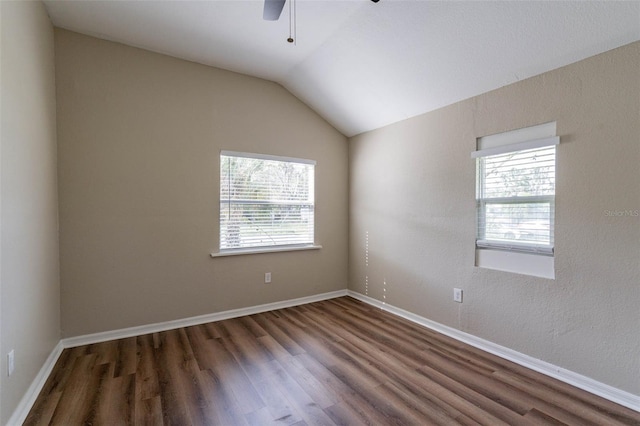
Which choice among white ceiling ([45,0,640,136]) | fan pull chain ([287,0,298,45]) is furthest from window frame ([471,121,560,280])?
fan pull chain ([287,0,298,45])

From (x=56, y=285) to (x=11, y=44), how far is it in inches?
74.6

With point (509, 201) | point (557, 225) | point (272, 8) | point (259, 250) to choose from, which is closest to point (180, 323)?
point (259, 250)

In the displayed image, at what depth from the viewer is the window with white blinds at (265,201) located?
3447 mm

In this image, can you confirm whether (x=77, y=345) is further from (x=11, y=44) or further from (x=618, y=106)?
(x=618, y=106)

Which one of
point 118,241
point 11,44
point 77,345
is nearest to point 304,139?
point 118,241

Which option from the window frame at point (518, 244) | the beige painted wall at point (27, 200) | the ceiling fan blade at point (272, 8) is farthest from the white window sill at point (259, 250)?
the ceiling fan blade at point (272, 8)

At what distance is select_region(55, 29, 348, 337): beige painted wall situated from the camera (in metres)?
2.70

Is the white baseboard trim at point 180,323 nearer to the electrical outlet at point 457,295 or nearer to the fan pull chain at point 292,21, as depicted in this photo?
the electrical outlet at point 457,295

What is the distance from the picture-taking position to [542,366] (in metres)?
2.27

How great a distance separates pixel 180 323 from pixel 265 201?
165cm

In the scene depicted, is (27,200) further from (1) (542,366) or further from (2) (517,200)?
(1) (542,366)

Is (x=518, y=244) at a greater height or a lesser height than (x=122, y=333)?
greater

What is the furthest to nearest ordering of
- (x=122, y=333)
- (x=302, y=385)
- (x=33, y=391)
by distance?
(x=122, y=333) < (x=302, y=385) < (x=33, y=391)

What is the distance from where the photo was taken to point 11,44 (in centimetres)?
175
